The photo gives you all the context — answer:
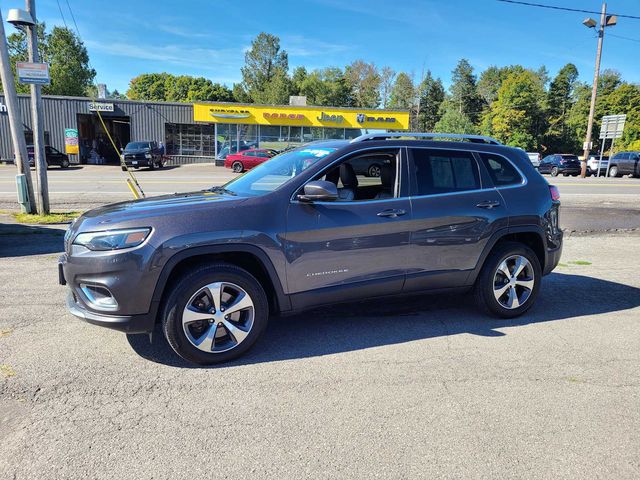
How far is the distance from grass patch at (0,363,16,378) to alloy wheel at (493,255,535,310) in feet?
13.7

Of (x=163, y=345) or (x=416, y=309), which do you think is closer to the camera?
(x=163, y=345)

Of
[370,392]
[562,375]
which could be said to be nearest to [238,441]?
[370,392]

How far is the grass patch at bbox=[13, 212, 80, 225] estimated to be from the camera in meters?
10.0

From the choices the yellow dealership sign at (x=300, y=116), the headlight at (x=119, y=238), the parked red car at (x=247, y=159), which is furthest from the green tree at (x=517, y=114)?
the headlight at (x=119, y=238)

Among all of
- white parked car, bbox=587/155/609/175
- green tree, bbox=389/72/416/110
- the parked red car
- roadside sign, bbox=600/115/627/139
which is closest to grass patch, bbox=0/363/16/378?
the parked red car

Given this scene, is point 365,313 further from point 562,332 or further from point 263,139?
point 263,139

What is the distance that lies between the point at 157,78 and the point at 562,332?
104554 mm

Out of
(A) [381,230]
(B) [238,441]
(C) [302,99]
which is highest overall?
(C) [302,99]

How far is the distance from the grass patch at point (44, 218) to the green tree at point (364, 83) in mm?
81938

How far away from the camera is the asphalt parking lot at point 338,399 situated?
2559 mm

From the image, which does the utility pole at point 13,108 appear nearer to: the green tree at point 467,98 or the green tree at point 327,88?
the green tree at point 327,88

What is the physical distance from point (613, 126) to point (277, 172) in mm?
36428

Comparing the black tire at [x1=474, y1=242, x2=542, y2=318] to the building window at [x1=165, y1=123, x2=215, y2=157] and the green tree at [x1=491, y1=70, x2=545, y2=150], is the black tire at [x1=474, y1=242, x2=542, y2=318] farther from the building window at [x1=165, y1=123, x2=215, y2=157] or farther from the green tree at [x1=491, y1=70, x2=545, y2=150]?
the green tree at [x1=491, y1=70, x2=545, y2=150]

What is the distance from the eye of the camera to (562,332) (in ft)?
14.7
